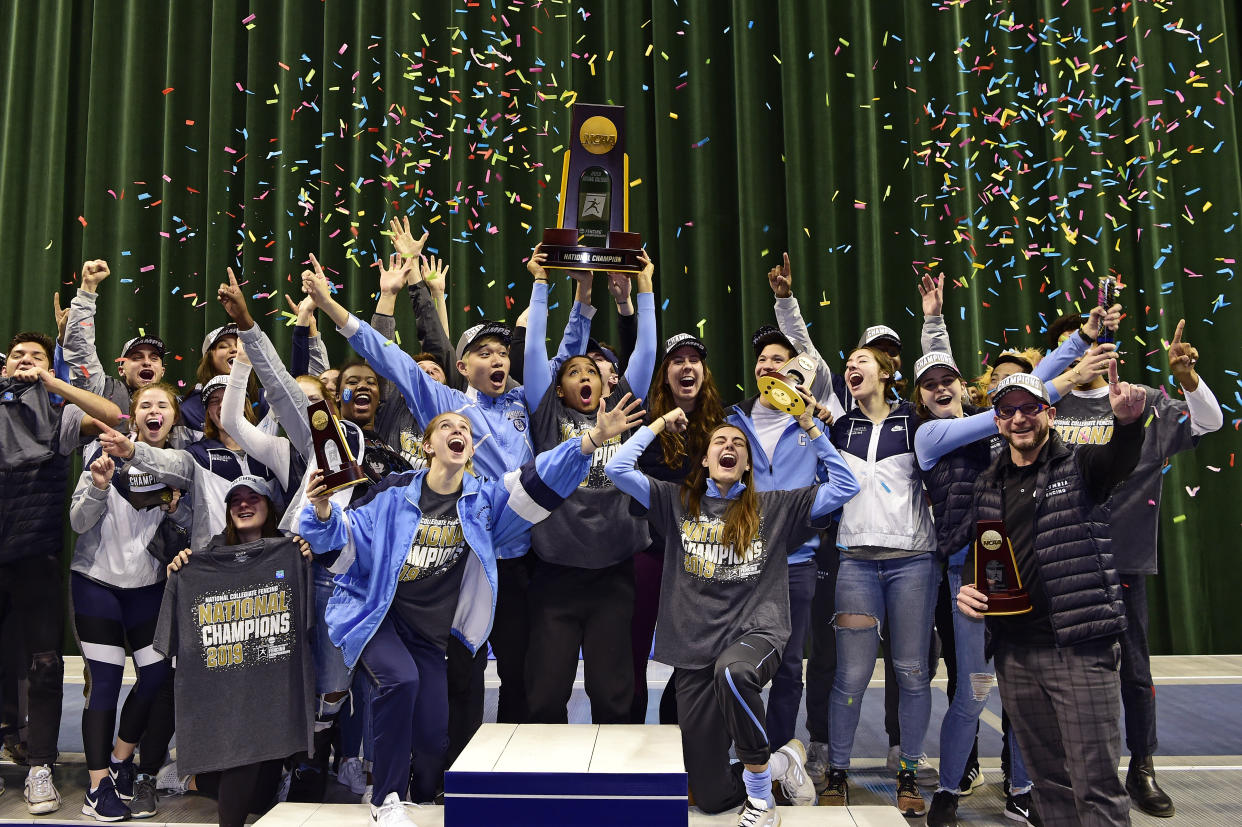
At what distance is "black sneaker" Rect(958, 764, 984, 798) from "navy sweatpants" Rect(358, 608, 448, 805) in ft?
6.96

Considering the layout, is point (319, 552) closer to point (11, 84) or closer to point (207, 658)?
point (207, 658)

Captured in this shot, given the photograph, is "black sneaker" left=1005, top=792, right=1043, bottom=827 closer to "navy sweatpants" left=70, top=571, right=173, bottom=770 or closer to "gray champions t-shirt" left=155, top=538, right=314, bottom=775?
"gray champions t-shirt" left=155, top=538, right=314, bottom=775

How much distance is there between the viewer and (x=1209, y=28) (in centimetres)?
749

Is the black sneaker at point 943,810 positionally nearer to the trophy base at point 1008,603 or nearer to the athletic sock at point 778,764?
the athletic sock at point 778,764

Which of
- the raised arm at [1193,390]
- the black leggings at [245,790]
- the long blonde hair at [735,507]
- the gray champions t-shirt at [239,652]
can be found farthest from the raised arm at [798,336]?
the black leggings at [245,790]

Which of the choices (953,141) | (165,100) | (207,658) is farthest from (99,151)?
(953,141)

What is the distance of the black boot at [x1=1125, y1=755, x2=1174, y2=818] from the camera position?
12.7 feet

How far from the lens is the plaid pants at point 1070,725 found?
3027mm

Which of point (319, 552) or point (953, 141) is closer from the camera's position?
point (319, 552)

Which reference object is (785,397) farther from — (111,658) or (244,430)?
(111,658)

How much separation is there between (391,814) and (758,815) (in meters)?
1.26

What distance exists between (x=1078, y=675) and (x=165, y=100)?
25.5ft

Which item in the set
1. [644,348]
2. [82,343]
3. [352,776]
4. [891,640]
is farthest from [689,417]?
[82,343]

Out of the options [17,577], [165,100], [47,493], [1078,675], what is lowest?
[1078,675]
